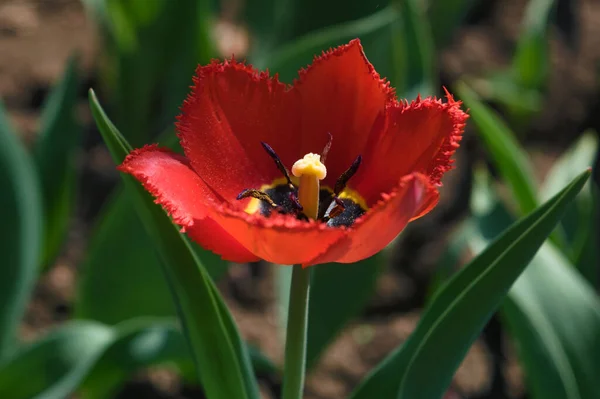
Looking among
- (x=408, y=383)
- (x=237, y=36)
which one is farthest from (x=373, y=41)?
(x=237, y=36)

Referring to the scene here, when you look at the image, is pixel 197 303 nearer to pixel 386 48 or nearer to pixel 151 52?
pixel 386 48

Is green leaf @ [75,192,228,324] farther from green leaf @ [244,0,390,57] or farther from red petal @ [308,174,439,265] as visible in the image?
red petal @ [308,174,439,265]

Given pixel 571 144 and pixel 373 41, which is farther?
pixel 571 144

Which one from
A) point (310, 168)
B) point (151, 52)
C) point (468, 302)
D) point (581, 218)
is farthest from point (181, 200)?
point (151, 52)

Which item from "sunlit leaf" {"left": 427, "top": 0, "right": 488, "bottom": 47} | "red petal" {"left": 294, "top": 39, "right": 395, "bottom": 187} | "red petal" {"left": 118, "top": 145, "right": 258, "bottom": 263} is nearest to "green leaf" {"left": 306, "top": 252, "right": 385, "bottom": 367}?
"red petal" {"left": 294, "top": 39, "right": 395, "bottom": 187}

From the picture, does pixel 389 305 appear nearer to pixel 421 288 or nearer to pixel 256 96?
pixel 421 288

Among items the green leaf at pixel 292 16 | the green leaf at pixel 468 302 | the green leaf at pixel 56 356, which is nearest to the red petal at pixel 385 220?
the green leaf at pixel 468 302

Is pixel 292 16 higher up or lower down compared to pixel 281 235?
higher up

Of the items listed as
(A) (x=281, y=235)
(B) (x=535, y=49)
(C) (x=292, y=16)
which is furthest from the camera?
(B) (x=535, y=49)
